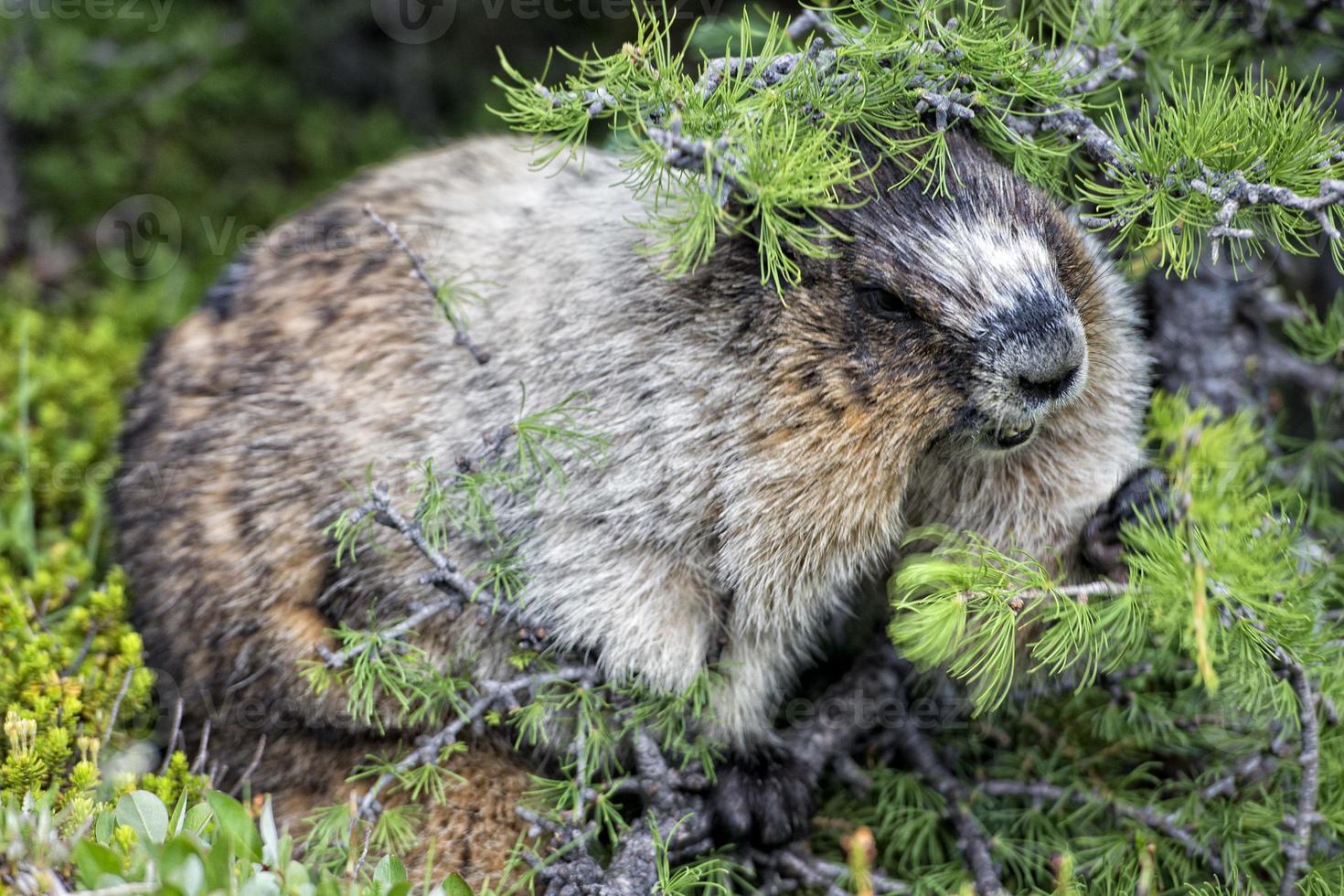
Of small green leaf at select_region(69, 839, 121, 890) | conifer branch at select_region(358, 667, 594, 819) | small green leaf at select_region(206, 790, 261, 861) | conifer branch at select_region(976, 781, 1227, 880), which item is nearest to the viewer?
small green leaf at select_region(69, 839, 121, 890)

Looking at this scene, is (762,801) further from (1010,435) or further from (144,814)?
(144,814)

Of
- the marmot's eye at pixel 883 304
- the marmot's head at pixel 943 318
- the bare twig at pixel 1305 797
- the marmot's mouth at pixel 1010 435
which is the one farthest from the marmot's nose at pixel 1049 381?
the bare twig at pixel 1305 797

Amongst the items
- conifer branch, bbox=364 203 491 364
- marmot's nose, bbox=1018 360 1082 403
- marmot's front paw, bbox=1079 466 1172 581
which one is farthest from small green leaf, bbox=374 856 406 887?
marmot's front paw, bbox=1079 466 1172 581

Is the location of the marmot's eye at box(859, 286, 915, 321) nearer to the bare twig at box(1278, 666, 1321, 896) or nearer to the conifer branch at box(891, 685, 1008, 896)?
the bare twig at box(1278, 666, 1321, 896)

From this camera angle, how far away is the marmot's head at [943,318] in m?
2.71

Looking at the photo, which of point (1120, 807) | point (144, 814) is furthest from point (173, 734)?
point (1120, 807)

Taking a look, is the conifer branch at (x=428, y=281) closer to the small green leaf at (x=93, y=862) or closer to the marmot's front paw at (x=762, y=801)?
the marmot's front paw at (x=762, y=801)

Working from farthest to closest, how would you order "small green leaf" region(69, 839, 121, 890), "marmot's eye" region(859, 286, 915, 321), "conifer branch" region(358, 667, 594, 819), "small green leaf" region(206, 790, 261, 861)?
"conifer branch" region(358, 667, 594, 819)
"marmot's eye" region(859, 286, 915, 321)
"small green leaf" region(206, 790, 261, 861)
"small green leaf" region(69, 839, 121, 890)

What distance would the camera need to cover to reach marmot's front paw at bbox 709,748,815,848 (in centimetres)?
336

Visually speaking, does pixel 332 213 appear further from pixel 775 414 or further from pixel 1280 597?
pixel 1280 597

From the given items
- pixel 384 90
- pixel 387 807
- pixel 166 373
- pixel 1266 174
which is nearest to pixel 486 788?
pixel 387 807

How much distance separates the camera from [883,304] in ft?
9.32

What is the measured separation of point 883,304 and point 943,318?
157 millimetres

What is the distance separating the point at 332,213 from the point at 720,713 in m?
2.19
